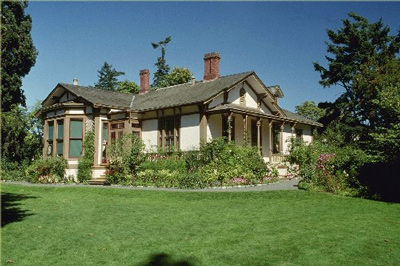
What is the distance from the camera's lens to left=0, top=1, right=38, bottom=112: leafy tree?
2825cm

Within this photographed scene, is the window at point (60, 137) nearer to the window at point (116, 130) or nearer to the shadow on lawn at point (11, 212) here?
the window at point (116, 130)

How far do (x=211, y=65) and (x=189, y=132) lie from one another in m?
6.29

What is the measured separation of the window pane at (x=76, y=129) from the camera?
2198 cm

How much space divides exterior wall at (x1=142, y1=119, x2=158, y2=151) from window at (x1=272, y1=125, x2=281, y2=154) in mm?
9712

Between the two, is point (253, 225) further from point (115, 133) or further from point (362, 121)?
point (362, 121)

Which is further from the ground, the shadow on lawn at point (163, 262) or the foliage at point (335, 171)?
the foliage at point (335, 171)

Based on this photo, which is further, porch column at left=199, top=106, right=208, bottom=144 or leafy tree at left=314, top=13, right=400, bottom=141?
leafy tree at left=314, top=13, right=400, bottom=141

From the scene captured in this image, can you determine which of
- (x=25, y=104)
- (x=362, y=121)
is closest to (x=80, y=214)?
(x=25, y=104)

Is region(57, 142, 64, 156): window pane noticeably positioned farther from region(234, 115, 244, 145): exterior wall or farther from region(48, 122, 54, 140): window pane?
region(234, 115, 244, 145): exterior wall

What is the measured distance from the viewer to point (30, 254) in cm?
567

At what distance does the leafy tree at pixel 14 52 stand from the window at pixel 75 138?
10390 mm

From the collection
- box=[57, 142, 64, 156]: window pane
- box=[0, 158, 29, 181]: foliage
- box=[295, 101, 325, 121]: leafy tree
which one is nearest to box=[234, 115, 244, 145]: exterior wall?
box=[57, 142, 64, 156]: window pane

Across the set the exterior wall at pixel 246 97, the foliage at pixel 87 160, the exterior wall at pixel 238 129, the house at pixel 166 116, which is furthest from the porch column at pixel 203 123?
the foliage at pixel 87 160

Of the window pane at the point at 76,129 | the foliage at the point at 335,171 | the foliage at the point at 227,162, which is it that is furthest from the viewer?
the window pane at the point at 76,129
